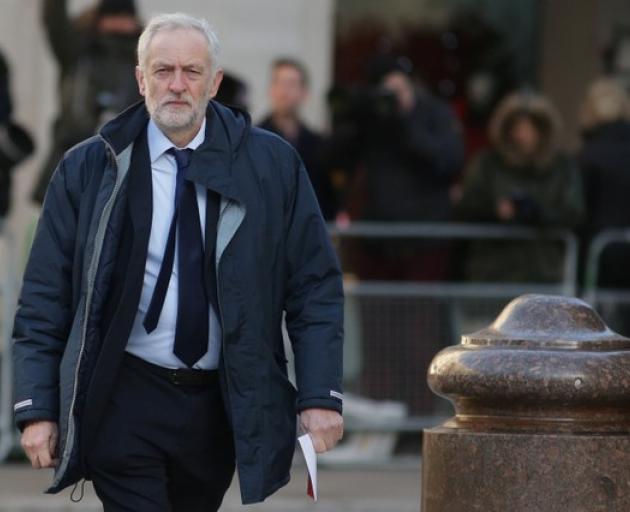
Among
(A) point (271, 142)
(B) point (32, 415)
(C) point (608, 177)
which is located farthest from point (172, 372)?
(C) point (608, 177)

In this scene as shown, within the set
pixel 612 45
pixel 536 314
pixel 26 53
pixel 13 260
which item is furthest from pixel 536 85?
pixel 536 314

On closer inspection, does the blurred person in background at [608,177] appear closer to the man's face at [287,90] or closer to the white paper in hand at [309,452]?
the man's face at [287,90]

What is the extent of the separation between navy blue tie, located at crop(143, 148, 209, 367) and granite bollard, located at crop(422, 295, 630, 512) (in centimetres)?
76

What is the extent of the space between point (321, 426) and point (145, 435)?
521 millimetres

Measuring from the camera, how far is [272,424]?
19.5 ft

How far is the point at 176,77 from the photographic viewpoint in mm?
5898

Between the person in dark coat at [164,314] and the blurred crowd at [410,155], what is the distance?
Answer: 4.85m

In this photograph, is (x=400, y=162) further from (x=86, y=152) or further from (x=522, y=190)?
(x=86, y=152)

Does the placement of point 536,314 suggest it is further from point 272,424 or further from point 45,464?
point 45,464

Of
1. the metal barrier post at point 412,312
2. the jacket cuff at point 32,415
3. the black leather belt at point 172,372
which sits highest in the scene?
the black leather belt at point 172,372

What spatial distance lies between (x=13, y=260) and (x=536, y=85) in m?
6.67

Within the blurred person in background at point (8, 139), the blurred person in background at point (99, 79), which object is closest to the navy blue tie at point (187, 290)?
the blurred person in background at point (99, 79)

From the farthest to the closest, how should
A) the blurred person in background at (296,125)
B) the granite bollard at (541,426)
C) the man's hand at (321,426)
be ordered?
1. the blurred person in background at (296,125)
2. the man's hand at (321,426)
3. the granite bollard at (541,426)

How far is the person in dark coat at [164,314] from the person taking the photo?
19.2 feet
